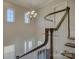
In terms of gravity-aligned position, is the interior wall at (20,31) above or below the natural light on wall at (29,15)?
below

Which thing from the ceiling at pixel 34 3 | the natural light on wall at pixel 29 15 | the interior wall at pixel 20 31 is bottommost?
the interior wall at pixel 20 31

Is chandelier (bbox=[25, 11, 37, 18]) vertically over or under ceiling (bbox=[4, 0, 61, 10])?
under

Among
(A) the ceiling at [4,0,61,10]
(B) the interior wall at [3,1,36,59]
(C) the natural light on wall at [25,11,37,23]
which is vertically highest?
(A) the ceiling at [4,0,61,10]

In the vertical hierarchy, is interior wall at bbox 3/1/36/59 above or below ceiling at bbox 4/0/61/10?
below

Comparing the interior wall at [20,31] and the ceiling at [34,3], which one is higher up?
the ceiling at [34,3]

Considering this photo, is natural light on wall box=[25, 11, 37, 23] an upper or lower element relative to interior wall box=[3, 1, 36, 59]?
upper

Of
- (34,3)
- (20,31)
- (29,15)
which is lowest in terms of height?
(20,31)

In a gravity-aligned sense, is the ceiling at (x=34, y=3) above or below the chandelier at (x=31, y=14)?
above

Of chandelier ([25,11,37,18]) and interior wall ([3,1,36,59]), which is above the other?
chandelier ([25,11,37,18])

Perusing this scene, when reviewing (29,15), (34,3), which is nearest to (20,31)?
(29,15)

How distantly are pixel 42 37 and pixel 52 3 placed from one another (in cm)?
48

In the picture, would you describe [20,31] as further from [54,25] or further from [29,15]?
[54,25]

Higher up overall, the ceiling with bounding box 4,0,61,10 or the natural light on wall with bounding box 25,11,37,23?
the ceiling with bounding box 4,0,61,10

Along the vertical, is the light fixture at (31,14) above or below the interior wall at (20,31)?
above
